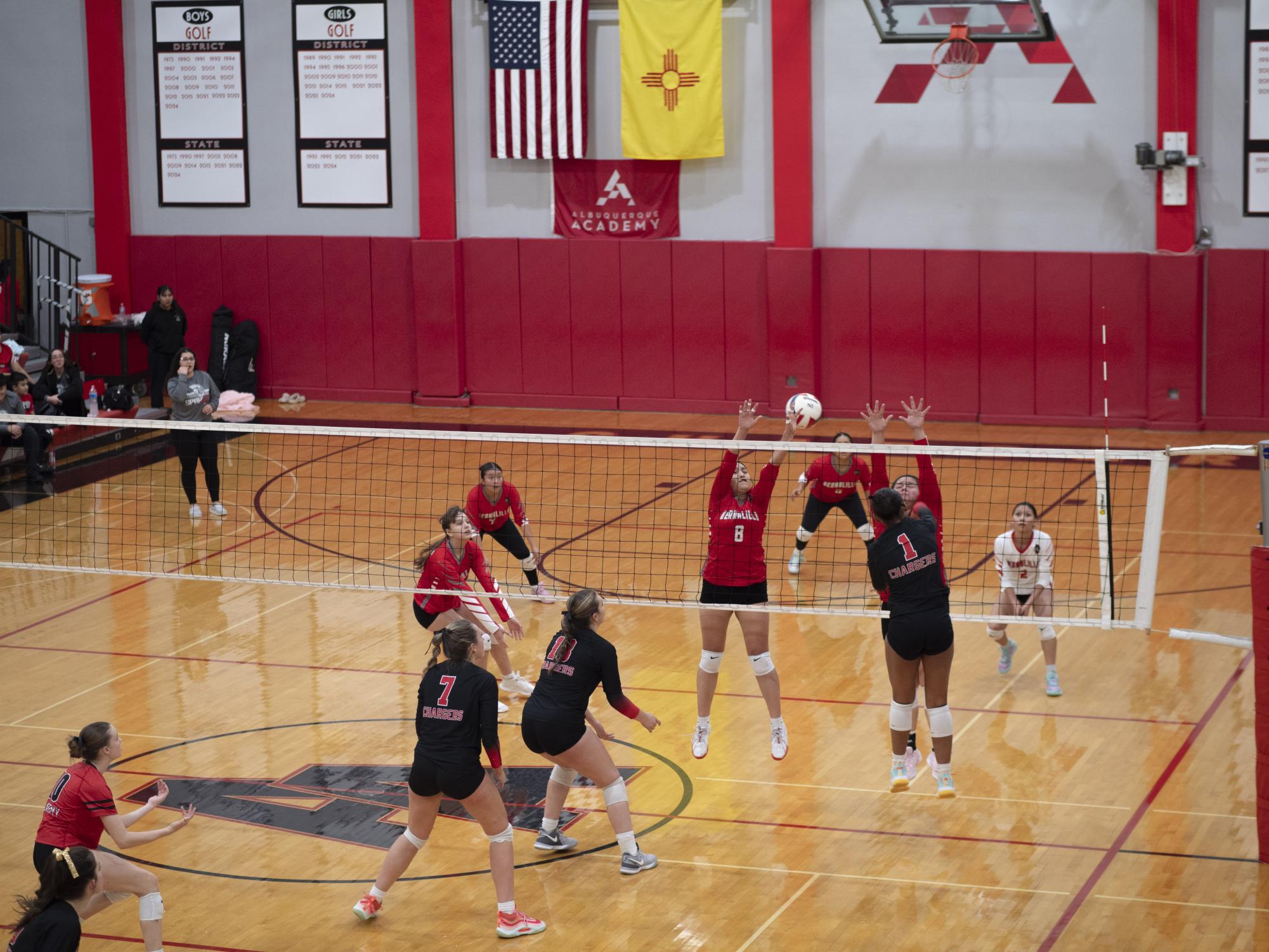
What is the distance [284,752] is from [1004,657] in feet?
17.5

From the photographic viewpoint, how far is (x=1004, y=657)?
39.0ft

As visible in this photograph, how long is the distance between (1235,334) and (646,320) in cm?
771

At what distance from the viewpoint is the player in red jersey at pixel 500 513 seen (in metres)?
12.4

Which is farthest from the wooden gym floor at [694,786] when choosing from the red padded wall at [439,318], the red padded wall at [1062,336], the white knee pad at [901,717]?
the red padded wall at [439,318]

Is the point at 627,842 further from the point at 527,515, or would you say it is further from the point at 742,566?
the point at 527,515

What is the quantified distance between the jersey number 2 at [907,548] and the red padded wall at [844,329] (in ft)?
40.7

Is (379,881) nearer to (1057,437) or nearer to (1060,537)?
(1060,537)

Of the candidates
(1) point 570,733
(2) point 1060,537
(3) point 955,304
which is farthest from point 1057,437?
(1) point 570,733

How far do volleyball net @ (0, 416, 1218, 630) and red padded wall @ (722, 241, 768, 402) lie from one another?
1.66 m

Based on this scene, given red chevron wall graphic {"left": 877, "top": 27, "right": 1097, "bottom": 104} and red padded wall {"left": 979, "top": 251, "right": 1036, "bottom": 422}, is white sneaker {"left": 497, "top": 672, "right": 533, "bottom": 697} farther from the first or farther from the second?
red chevron wall graphic {"left": 877, "top": 27, "right": 1097, "bottom": 104}

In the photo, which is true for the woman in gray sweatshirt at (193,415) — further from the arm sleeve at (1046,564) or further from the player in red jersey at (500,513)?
the arm sleeve at (1046,564)

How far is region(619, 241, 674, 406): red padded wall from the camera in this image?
21.8 metres

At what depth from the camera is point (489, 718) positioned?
8.05 m

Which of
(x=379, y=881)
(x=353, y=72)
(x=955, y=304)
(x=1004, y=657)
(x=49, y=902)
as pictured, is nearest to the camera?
(x=49, y=902)
